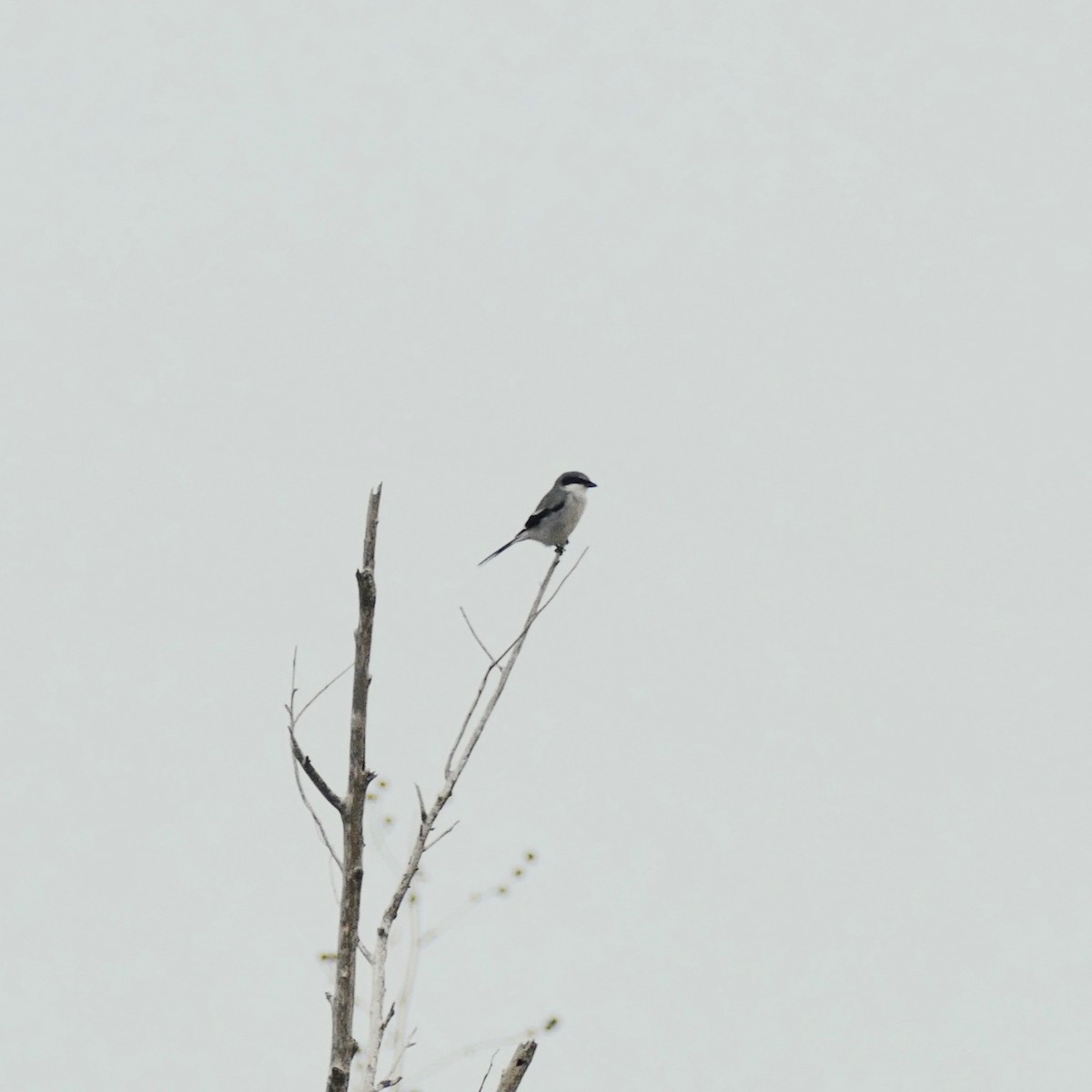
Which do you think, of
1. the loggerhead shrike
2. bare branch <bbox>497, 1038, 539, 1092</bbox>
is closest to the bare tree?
bare branch <bbox>497, 1038, 539, 1092</bbox>

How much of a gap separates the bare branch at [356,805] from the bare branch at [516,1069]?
54cm

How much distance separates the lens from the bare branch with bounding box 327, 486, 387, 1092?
5.17 meters

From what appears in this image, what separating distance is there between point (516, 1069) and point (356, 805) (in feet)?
4.07

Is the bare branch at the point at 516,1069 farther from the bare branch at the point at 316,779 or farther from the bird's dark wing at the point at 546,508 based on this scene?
the bird's dark wing at the point at 546,508

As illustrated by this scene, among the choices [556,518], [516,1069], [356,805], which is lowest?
[516,1069]

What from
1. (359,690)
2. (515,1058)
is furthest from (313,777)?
(515,1058)

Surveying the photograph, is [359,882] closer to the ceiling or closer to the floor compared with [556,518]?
closer to the floor

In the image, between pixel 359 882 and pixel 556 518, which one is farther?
pixel 556 518

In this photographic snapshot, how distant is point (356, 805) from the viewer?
545cm

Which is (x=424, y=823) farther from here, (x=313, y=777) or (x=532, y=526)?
(x=532, y=526)

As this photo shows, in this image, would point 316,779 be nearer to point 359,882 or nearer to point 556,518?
point 359,882

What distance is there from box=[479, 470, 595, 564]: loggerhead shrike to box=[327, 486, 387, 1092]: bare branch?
956cm

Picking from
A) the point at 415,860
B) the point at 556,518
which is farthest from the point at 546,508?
the point at 415,860

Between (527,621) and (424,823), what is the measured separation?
1241 millimetres
